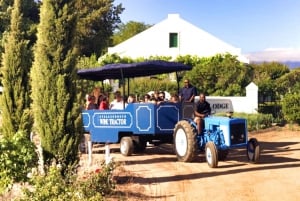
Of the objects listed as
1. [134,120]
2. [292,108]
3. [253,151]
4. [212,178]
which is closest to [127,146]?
[134,120]

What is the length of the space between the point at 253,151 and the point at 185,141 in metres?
1.81

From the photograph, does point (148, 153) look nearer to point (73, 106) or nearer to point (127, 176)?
point (127, 176)

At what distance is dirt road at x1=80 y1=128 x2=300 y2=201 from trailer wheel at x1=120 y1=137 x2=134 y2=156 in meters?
0.23

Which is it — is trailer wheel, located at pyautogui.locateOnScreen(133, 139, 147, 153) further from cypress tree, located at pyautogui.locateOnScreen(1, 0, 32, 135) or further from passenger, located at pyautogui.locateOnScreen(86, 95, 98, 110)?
cypress tree, located at pyautogui.locateOnScreen(1, 0, 32, 135)

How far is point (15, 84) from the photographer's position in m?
13.1

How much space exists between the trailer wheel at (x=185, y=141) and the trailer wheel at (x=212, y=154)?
585 mm

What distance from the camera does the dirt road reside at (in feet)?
34.0

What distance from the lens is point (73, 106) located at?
10719 millimetres

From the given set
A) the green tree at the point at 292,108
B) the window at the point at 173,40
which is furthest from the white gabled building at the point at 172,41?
the green tree at the point at 292,108

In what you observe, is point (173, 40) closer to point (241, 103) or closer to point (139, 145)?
point (241, 103)

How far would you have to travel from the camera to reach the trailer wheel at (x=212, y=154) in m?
13.3

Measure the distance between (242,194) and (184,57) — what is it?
92.5 ft

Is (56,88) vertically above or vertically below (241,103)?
above

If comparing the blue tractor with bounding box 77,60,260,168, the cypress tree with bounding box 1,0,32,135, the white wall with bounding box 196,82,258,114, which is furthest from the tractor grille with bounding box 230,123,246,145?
the white wall with bounding box 196,82,258,114
